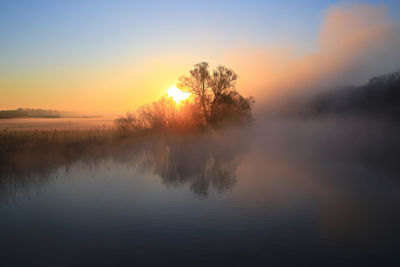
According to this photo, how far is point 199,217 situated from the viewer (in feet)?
28.8

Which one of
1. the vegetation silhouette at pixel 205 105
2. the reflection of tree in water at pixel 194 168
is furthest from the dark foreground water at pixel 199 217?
the vegetation silhouette at pixel 205 105

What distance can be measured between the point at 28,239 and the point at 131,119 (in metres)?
22.5

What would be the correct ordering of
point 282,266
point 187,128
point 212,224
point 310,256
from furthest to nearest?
point 187,128, point 212,224, point 310,256, point 282,266

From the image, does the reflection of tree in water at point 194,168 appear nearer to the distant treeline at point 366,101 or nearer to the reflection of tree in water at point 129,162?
the reflection of tree in water at point 129,162

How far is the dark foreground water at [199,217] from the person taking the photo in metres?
6.42

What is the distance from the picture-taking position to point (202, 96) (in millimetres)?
35156

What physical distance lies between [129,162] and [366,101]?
233 feet

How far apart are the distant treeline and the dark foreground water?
5046 centimetres

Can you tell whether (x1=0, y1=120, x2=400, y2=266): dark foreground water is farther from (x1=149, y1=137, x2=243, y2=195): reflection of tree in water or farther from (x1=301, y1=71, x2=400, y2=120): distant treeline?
(x1=301, y1=71, x2=400, y2=120): distant treeline

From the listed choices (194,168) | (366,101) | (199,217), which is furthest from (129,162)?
(366,101)

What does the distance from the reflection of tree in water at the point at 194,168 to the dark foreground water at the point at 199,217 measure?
0.12 m

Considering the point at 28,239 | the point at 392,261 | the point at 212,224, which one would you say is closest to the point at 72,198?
the point at 28,239

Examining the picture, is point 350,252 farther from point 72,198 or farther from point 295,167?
point 295,167

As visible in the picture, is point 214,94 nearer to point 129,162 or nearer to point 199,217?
point 129,162
